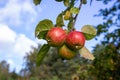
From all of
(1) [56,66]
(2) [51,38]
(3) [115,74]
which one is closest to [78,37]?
(2) [51,38]

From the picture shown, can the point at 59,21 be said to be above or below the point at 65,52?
above

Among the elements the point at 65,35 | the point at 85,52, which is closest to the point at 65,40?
the point at 65,35

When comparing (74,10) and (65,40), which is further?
(74,10)

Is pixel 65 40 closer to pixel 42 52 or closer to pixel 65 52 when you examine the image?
pixel 65 52

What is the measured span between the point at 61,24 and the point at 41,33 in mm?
105

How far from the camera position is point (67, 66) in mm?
46125

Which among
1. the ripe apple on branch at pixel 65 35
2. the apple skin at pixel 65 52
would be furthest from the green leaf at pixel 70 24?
the apple skin at pixel 65 52

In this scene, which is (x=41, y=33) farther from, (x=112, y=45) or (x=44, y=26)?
(x=112, y=45)

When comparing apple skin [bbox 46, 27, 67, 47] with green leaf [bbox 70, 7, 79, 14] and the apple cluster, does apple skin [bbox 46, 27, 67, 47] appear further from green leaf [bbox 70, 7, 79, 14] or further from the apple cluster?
green leaf [bbox 70, 7, 79, 14]

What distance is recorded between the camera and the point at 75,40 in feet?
4.63

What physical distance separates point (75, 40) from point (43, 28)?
185 mm

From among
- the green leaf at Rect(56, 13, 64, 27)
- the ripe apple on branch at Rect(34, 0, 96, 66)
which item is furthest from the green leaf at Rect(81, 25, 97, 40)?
the green leaf at Rect(56, 13, 64, 27)

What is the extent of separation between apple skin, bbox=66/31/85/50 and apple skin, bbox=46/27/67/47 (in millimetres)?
25

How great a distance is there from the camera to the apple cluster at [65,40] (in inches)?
55.5
